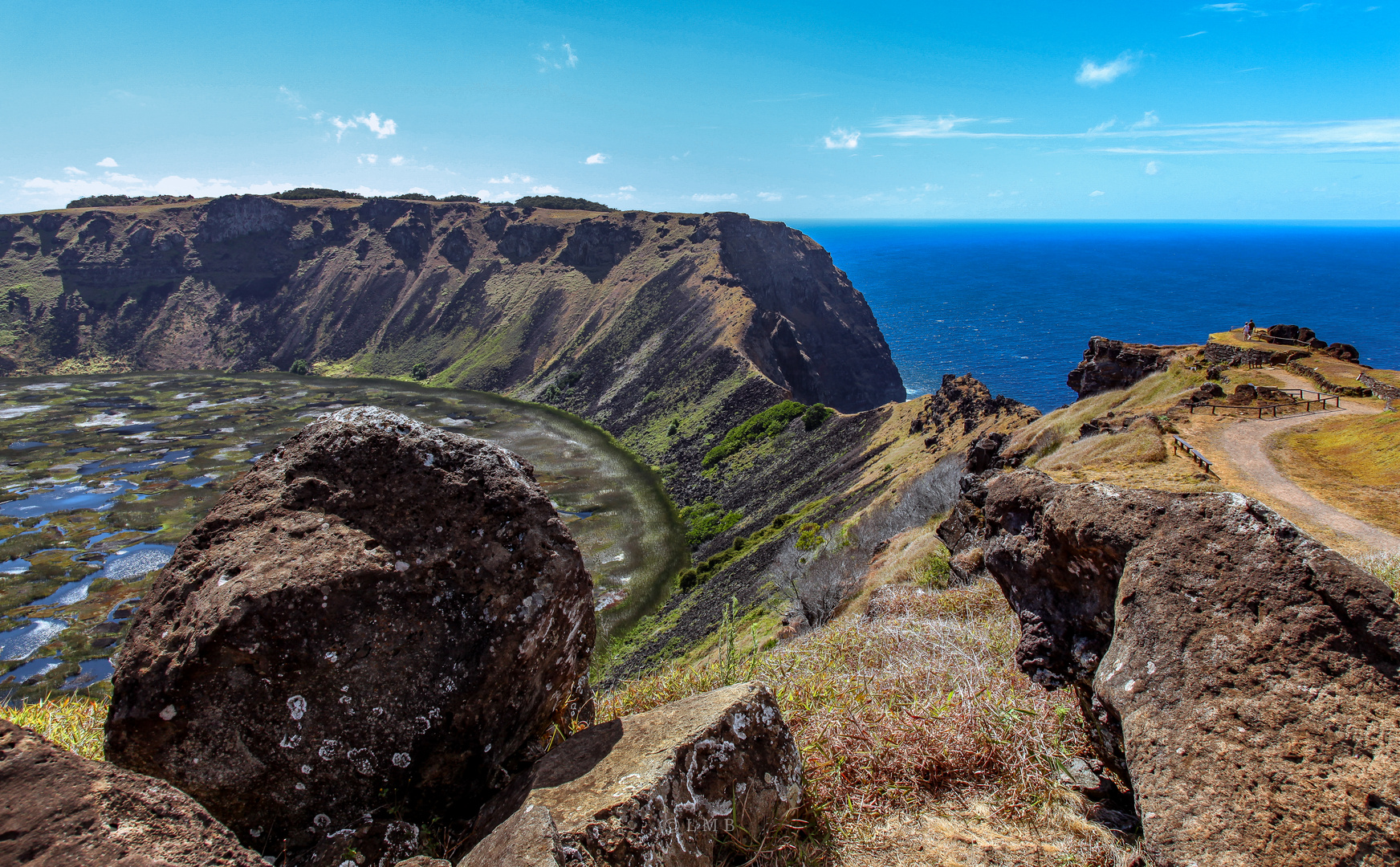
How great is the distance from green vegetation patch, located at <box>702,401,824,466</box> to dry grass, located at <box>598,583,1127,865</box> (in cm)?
7209

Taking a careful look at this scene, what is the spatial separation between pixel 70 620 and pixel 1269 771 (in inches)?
2500

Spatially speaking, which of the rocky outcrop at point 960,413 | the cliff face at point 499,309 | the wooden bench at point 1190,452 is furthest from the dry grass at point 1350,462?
the cliff face at point 499,309

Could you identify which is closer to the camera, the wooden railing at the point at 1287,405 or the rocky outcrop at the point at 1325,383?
the wooden railing at the point at 1287,405

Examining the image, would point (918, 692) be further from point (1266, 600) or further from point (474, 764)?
point (474, 764)

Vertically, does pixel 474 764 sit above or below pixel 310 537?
below

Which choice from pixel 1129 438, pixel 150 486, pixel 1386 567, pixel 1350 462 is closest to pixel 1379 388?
pixel 1350 462

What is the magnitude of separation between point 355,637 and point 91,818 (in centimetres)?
193

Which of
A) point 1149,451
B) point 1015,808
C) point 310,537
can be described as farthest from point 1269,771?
point 1149,451

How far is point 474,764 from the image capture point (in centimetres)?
515

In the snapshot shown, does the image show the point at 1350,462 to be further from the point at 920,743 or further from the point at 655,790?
the point at 655,790

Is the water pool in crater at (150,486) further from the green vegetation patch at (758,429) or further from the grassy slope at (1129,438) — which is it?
the grassy slope at (1129,438)

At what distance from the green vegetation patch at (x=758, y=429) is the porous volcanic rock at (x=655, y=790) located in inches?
2927

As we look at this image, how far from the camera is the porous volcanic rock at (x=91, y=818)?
2883 millimetres

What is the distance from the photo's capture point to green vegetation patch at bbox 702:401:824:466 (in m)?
80.2
